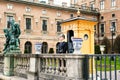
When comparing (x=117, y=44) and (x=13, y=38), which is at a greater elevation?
(x=13, y=38)

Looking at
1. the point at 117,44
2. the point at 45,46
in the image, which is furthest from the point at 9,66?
the point at 117,44

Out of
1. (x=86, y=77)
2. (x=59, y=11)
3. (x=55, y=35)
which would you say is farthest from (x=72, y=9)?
(x=86, y=77)

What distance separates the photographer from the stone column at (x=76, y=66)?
6409 millimetres

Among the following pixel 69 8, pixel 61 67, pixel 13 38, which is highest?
pixel 69 8

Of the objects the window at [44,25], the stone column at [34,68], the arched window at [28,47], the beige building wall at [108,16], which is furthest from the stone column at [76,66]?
the beige building wall at [108,16]

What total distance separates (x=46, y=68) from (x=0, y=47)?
26.9 meters

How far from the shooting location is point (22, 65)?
9.88m

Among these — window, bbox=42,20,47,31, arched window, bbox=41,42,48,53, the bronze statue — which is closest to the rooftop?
window, bbox=42,20,47,31

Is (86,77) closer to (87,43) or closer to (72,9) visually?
(87,43)

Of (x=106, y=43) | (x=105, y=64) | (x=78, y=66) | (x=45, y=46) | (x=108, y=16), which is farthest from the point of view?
(x=108, y=16)

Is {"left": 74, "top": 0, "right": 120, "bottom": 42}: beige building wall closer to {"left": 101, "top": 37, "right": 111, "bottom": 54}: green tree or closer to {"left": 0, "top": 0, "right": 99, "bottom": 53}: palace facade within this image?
{"left": 101, "top": 37, "right": 111, "bottom": 54}: green tree

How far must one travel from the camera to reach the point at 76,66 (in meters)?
6.44

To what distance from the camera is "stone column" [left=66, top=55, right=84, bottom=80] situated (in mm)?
6409

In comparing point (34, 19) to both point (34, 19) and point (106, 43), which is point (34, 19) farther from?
point (106, 43)
